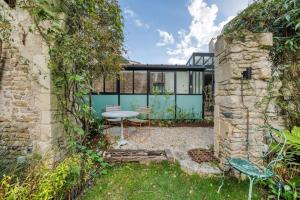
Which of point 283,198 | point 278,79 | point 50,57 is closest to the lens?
point 283,198

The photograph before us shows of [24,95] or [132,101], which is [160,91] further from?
[24,95]

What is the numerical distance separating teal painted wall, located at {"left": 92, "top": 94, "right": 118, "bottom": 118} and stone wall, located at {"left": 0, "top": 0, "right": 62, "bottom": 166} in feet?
15.8

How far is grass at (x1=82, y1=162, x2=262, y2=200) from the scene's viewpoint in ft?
8.79

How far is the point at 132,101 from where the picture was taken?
27.9ft

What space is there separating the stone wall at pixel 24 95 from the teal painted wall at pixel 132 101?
16.4ft

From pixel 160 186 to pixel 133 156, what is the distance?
1.17 meters

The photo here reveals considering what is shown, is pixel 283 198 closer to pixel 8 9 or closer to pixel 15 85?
pixel 15 85

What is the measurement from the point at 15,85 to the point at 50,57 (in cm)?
97

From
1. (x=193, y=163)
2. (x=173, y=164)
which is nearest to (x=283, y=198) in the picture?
(x=193, y=163)

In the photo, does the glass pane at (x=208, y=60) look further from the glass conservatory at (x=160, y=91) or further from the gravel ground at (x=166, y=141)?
the gravel ground at (x=166, y=141)

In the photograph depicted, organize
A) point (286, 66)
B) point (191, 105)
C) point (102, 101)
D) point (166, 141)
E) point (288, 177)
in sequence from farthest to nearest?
1. point (191, 105)
2. point (102, 101)
3. point (166, 141)
4. point (286, 66)
5. point (288, 177)

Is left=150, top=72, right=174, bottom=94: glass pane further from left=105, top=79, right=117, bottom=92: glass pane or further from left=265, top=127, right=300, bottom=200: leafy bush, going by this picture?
left=265, top=127, right=300, bottom=200: leafy bush

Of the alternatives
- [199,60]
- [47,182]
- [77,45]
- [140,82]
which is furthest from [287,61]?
[199,60]

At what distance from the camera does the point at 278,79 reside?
10.9 feet
